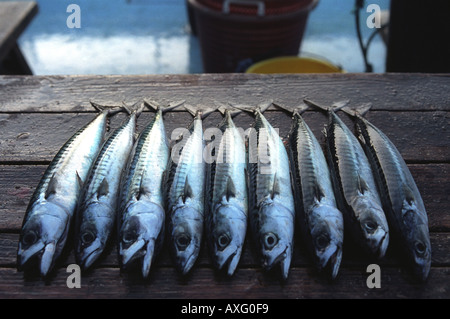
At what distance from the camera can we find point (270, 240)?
160 cm

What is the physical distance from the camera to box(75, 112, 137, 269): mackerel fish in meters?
1.64

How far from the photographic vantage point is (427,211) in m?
1.85

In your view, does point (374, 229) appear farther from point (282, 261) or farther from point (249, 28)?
point (249, 28)

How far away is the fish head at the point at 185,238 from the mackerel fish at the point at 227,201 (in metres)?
0.07

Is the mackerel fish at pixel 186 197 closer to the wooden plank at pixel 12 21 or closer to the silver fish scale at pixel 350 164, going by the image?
the silver fish scale at pixel 350 164

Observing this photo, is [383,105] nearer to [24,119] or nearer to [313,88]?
[313,88]

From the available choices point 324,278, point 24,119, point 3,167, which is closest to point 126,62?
point 24,119

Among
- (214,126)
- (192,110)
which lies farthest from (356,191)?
(192,110)

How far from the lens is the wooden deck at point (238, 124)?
5.28 ft

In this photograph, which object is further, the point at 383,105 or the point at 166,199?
the point at 383,105

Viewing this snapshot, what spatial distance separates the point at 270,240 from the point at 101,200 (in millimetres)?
889

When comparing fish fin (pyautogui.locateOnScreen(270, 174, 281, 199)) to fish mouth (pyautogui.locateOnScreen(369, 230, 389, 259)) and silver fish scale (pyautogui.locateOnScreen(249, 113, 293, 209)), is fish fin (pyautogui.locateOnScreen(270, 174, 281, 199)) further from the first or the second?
fish mouth (pyautogui.locateOnScreen(369, 230, 389, 259))

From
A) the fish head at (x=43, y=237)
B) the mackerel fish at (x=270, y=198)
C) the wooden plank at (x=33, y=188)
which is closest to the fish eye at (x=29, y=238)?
the fish head at (x=43, y=237)

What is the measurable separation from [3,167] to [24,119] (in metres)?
0.47
